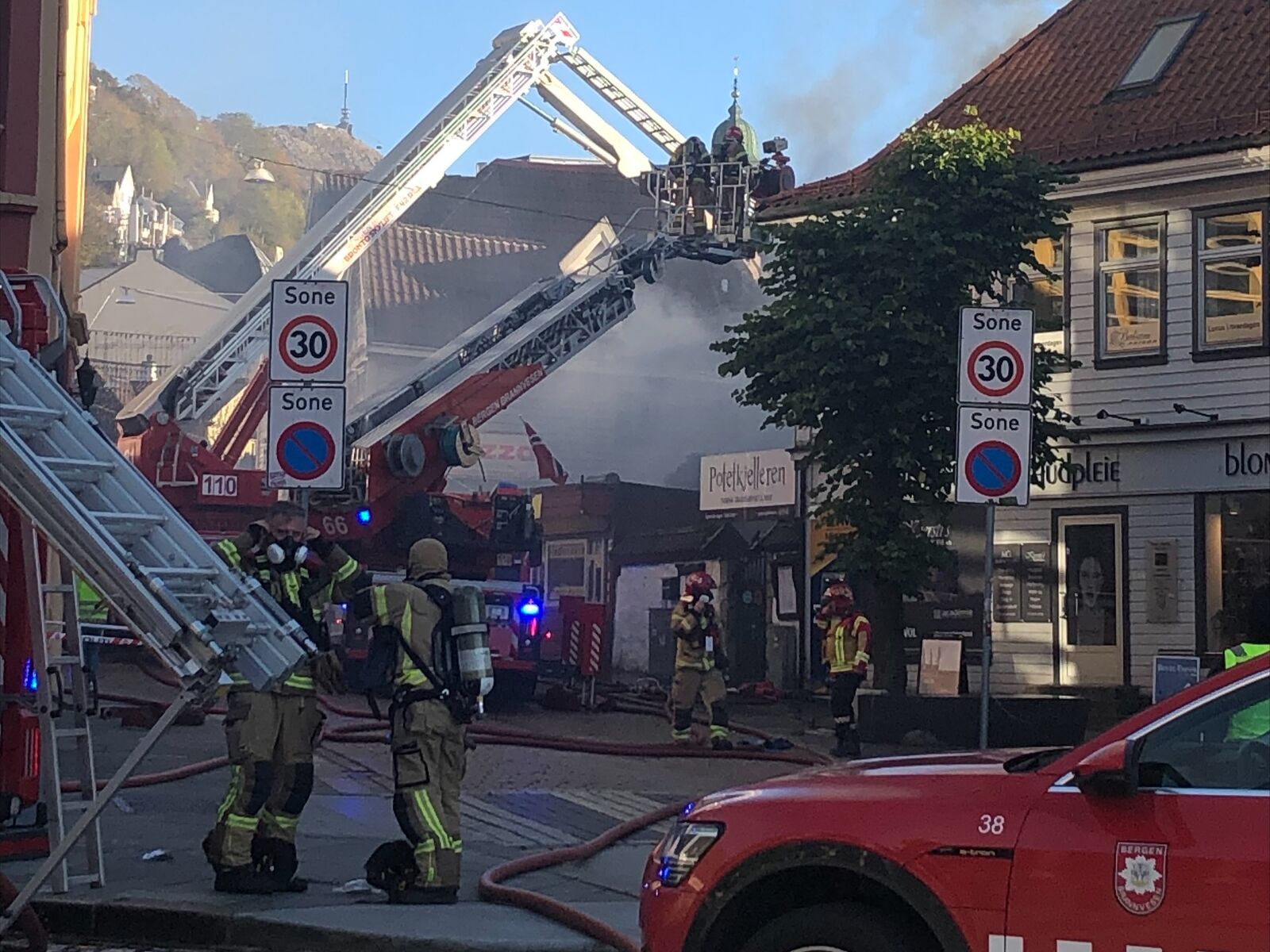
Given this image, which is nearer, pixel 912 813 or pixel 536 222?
pixel 912 813

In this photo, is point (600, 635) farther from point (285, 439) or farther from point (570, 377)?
point (570, 377)

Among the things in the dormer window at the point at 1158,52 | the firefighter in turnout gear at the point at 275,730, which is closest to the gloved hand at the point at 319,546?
the firefighter in turnout gear at the point at 275,730

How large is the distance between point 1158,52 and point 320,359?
58.3 ft

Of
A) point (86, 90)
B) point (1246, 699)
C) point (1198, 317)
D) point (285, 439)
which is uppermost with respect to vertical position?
point (86, 90)

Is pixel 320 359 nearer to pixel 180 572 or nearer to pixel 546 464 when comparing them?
pixel 180 572

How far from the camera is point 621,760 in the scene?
14727mm

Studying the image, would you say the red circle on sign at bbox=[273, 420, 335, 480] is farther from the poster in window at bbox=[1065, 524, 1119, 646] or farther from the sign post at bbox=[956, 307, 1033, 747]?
the poster in window at bbox=[1065, 524, 1119, 646]

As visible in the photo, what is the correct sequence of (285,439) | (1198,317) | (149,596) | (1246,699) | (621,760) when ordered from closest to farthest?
(1246,699)
(149,596)
(285,439)
(621,760)
(1198,317)

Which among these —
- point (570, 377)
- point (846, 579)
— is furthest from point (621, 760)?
point (570, 377)

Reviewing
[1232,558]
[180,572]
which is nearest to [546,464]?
[1232,558]

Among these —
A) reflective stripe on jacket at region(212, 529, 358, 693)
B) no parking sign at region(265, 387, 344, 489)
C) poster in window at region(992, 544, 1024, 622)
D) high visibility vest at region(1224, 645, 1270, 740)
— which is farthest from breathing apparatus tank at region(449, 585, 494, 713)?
poster in window at region(992, 544, 1024, 622)

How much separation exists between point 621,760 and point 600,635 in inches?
216

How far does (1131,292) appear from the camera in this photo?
22531 millimetres

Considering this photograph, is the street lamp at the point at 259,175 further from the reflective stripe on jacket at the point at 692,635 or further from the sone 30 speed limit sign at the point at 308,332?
the sone 30 speed limit sign at the point at 308,332
